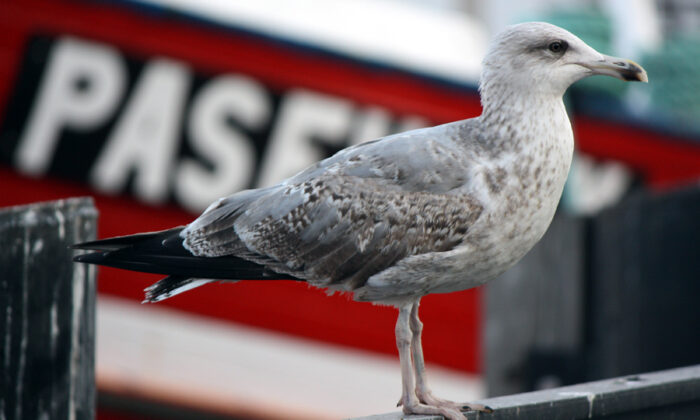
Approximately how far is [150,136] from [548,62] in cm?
307

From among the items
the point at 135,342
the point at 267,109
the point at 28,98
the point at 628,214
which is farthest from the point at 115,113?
the point at 628,214

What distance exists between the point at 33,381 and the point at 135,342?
10.2 ft

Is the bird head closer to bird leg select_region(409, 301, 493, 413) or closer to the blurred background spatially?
bird leg select_region(409, 301, 493, 413)

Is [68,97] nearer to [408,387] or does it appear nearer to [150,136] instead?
[150,136]

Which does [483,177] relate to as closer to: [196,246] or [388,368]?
[196,246]

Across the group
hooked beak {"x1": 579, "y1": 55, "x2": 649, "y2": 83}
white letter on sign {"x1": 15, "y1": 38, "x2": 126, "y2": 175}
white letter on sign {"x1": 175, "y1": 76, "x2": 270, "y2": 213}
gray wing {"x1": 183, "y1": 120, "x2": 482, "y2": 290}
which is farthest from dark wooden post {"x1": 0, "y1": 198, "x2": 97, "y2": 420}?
white letter on sign {"x1": 175, "y1": 76, "x2": 270, "y2": 213}

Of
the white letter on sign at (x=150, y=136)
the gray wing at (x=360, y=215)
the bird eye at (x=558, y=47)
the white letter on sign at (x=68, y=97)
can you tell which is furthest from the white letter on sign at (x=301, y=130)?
the bird eye at (x=558, y=47)

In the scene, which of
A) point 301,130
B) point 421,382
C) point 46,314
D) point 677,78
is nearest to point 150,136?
point 301,130

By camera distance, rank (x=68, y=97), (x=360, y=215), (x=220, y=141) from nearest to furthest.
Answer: (x=360, y=215), (x=68, y=97), (x=220, y=141)

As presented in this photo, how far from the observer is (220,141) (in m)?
5.02

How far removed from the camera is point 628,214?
3.46 meters

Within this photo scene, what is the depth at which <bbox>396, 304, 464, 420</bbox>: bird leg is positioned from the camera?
2129 millimetres

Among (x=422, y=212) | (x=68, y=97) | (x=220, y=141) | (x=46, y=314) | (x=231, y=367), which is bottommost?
(x=231, y=367)

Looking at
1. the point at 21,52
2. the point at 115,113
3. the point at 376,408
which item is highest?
the point at 21,52
